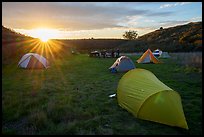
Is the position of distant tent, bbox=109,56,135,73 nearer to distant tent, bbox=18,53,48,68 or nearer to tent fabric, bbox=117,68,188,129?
distant tent, bbox=18,53,48,68

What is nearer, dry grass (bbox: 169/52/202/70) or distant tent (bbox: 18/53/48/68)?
dry grass (bbox: 169/52/202/70)

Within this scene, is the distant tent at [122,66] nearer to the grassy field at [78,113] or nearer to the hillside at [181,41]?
the grassy field at [78,113]

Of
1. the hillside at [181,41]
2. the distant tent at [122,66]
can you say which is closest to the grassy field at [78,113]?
the distant tent at [122,66]

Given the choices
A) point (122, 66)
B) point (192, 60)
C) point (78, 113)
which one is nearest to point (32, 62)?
point (122, 66)

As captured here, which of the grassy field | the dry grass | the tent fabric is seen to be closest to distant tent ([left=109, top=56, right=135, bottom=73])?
the dry grass

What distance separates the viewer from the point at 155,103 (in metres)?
5.88

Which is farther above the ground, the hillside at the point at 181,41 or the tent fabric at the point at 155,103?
the hillside at the point at 181,41

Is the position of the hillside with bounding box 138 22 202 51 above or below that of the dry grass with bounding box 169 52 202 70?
above

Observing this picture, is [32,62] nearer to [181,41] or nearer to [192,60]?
[192,60]

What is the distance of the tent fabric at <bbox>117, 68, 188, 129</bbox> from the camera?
5664mm

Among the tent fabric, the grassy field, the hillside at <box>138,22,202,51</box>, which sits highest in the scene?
the hillside at <box>138,22,202,51</box>

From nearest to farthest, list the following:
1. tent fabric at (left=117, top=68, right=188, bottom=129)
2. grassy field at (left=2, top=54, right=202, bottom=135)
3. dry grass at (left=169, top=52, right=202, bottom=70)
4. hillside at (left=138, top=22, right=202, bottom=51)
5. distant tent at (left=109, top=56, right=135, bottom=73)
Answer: grassy field at (left=2, top=54, right=202, bottom=135), tent fabric at (left=117, top=68, right=188, bottom=129), distant tent at (left=109, top=56, right=135, bottom=73), dry grass at (left=169, top=52, right=202, bottom=70), hillside at (left=138, top=22, right=202, bottom=51)

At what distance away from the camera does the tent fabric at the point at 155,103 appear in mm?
5664

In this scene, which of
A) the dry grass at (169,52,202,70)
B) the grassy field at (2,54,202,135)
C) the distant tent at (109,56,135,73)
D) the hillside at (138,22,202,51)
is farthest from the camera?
the hillside at (138,22,202,51)
